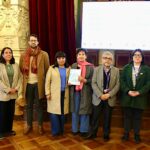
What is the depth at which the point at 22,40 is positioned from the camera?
4.31 m

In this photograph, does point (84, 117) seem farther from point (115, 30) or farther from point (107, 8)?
point (107, 8)

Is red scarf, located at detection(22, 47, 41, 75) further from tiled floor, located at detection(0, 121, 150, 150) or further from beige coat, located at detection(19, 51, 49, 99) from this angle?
tiled floor, located at detection(0, 121, 150, 150)

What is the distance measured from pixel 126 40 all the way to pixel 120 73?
69 cm

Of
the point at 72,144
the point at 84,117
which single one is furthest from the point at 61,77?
the point at 72,144

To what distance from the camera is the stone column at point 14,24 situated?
4188mm

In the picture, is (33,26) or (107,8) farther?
(33,26)

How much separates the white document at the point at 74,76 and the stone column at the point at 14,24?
3.81ft

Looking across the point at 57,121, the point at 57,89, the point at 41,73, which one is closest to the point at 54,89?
the point at 57,89

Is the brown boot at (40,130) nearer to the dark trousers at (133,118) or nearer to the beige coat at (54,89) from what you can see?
the beige coat at (54,89)

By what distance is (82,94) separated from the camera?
142 inches

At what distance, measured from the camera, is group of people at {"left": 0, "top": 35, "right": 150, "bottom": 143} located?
11.2 ft

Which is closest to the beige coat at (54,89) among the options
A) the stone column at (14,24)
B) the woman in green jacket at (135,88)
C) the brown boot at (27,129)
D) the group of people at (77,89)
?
the group of people at (77,89)

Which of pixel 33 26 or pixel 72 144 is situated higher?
pixel 33 26

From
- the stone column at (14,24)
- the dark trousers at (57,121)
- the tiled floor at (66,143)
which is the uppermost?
the stone column at (14,24)
